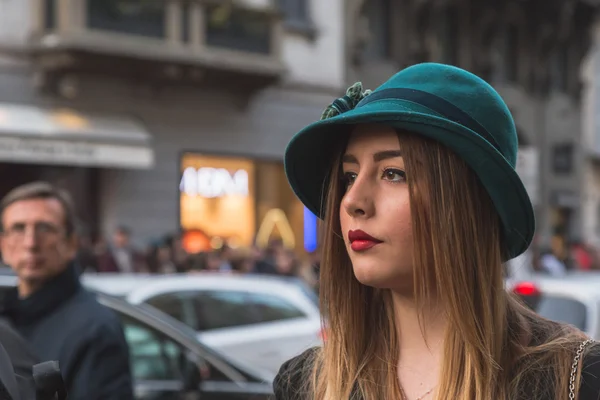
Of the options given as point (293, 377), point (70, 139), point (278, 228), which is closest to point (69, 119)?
point (70, 139)

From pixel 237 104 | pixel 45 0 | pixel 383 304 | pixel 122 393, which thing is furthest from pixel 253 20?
pixel 383 304

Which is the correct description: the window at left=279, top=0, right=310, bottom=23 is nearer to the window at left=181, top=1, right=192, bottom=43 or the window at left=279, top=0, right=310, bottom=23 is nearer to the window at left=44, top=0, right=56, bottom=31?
the window at left=181, top=1, right=192, bottom=43

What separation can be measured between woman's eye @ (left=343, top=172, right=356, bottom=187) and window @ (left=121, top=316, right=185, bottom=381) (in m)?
3.15

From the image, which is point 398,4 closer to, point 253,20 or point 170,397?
point 253,20

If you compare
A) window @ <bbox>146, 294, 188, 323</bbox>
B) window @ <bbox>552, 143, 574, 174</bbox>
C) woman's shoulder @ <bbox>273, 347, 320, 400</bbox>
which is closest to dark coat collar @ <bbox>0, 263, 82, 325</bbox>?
woman's shoulder @ <bbox>273, 347, 320, 400</bbox>

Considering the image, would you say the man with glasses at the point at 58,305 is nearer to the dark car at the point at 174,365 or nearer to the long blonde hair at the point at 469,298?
the dark car at the point at 174,365

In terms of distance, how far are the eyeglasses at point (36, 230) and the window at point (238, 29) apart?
11519 mm

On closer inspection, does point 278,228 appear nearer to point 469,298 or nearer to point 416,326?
point 416,326

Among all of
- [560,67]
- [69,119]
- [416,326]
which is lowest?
[416,326]

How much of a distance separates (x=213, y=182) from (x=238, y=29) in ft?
8.69

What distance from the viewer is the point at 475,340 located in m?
1.79

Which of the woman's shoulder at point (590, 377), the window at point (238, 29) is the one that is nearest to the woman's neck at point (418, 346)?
the woman's shoulder at point (590, 377)

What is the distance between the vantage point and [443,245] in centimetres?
177

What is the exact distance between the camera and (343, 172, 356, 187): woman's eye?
1.98m
